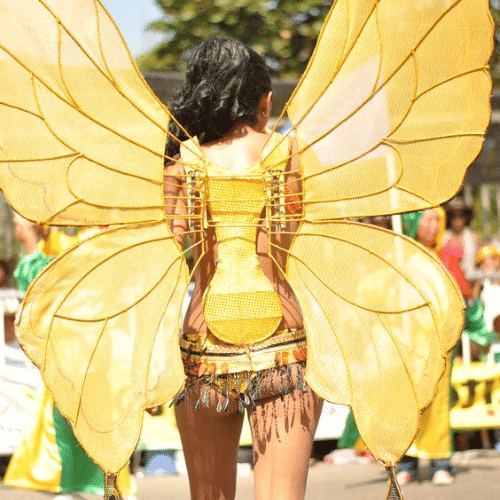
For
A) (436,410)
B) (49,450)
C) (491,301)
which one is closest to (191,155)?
(49,450)

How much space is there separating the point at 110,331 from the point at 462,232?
24.3 ft

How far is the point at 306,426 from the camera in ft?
10.2

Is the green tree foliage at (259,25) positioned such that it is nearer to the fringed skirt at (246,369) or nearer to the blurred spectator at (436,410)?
the blurred spectator at (436,410)

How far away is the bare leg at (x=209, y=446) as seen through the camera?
3.16 metres

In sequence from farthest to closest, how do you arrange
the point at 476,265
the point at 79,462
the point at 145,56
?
the point at 145,56 → the point at 476,265 → the point at 79,462

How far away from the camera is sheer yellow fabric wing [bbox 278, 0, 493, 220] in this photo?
2936mm

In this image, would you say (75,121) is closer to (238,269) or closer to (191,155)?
Answer: (191,155)

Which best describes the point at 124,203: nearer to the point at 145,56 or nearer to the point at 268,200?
the point at 268,200

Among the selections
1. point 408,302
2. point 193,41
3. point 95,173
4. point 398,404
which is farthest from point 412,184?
point 193,41

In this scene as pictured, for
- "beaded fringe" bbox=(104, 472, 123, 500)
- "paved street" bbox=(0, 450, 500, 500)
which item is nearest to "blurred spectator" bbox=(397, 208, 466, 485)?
"paved street" bbox=(0, 450, 500, 500)

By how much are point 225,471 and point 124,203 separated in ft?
2.50

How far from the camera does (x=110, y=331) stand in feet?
10.1

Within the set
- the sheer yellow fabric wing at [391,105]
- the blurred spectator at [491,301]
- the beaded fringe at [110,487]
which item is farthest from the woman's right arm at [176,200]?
the blurred spectator at [491,301]

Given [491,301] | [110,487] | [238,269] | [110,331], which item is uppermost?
[238,269]
